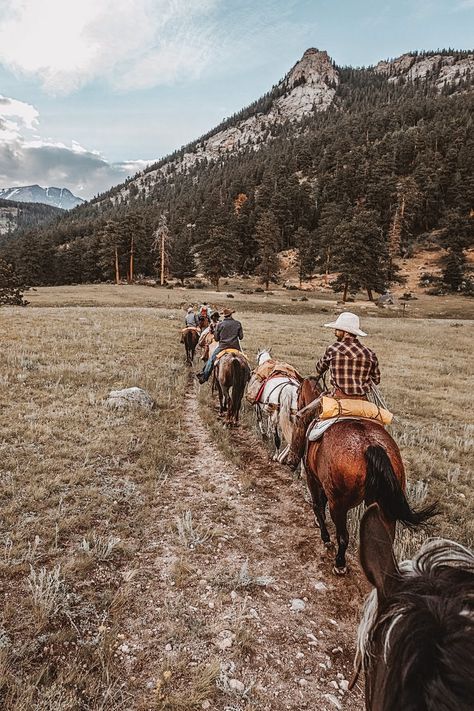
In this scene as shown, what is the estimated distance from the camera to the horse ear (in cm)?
171

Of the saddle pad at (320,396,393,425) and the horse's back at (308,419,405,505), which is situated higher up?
the saddle pad at (320,396,393,425)

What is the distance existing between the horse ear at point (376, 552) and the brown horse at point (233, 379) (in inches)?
313

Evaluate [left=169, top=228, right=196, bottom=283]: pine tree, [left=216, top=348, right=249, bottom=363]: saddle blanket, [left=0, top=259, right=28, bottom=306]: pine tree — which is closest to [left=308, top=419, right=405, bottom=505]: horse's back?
[left=216, top=348, right=249, bottom=363]: saddle blanket

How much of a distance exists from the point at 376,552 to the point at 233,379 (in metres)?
8.06

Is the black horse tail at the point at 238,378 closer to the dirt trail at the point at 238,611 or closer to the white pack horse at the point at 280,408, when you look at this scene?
the white pack horse at the point at 280,408

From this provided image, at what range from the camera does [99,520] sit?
210 inches

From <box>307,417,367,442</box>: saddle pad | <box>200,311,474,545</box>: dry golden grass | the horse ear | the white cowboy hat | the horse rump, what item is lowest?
<box>200,311,474,545</box>: dry golden grass

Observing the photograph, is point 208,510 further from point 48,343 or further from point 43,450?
point 48,343

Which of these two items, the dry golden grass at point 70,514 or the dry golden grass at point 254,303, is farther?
the dry golden grass at point 254,303

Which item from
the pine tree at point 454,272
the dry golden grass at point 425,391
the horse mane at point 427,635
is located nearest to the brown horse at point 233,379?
the dry golden grass at point 425,391

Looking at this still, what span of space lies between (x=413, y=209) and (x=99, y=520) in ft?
287

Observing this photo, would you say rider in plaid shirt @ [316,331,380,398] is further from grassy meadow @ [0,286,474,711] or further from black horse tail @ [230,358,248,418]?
black horse tail @ [230,358,248,418]

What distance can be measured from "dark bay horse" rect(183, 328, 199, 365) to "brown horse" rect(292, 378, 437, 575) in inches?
472

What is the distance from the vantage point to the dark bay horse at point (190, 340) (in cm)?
1648
